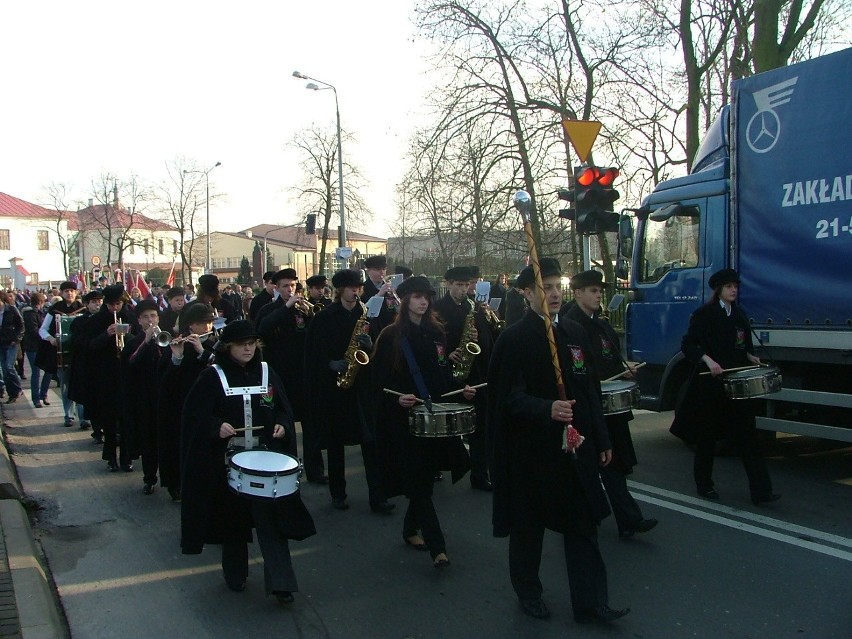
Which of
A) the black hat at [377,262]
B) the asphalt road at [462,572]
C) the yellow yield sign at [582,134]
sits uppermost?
the yellow yield sign at [582,134]

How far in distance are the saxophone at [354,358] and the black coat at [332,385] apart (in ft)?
0.24

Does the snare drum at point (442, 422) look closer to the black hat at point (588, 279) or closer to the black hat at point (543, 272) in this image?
the black hat at point (543, 272)

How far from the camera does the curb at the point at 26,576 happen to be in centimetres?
432

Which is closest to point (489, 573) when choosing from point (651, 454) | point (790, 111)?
point (651, 454)

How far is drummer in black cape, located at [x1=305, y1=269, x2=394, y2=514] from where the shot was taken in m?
6.64

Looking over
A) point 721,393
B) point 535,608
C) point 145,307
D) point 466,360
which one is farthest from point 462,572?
point 145,307

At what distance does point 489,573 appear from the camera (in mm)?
5148

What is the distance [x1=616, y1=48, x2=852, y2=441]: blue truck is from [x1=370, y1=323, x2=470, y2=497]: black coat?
364cm

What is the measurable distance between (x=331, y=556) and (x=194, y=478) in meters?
1.33

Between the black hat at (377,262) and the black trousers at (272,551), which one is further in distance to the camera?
the black hat at (377,262)

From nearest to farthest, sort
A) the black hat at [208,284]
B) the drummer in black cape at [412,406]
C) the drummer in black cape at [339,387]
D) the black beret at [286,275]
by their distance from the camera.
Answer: the drummer in black cape at [412,406] → the drummer in black cape at [339,387] → the black hat at [208,284] → the black beret at [286,275]

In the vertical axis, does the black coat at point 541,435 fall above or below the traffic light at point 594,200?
below

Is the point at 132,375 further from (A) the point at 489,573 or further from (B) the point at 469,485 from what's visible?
(A) the point at 489,573

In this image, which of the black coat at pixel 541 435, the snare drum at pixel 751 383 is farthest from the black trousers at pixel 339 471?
the snare drum at pixel 751 383
